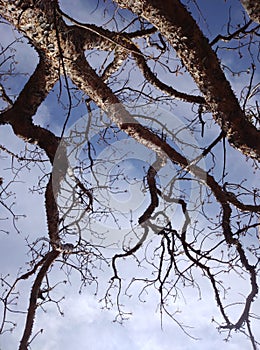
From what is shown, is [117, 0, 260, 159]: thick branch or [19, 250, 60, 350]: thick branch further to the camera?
[19, 250, 60, 350]: thick branch

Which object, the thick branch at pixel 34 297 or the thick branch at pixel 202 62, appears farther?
the thick branch at pixel 34 297

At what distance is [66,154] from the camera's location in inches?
114

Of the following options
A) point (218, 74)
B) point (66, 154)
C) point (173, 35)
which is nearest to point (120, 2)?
point (173, 35)

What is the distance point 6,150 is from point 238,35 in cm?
181

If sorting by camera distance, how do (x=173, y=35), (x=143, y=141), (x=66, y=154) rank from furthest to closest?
(x=66, y=154)
(x=143, y=141)
(x=173, y=35)

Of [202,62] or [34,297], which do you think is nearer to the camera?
[202,62]

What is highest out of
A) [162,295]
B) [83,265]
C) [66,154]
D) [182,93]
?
[182,93]

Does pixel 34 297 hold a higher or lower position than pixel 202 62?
lower

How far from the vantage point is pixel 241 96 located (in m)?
2.54

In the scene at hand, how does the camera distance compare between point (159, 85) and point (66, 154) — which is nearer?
point (66, 154)

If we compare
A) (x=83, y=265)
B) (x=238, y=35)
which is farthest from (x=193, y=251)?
(x=238, y=35)

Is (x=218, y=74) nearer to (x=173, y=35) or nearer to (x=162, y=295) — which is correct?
(x=173, y=35)

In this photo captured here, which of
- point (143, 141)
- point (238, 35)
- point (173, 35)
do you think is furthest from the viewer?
point (143, 141)

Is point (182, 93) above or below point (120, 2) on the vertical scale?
above
